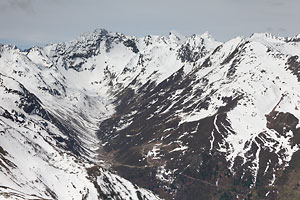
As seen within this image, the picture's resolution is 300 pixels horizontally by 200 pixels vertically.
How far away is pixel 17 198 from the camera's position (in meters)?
196

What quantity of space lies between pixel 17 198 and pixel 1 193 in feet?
27.1

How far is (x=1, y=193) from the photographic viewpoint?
198375 millimetres
